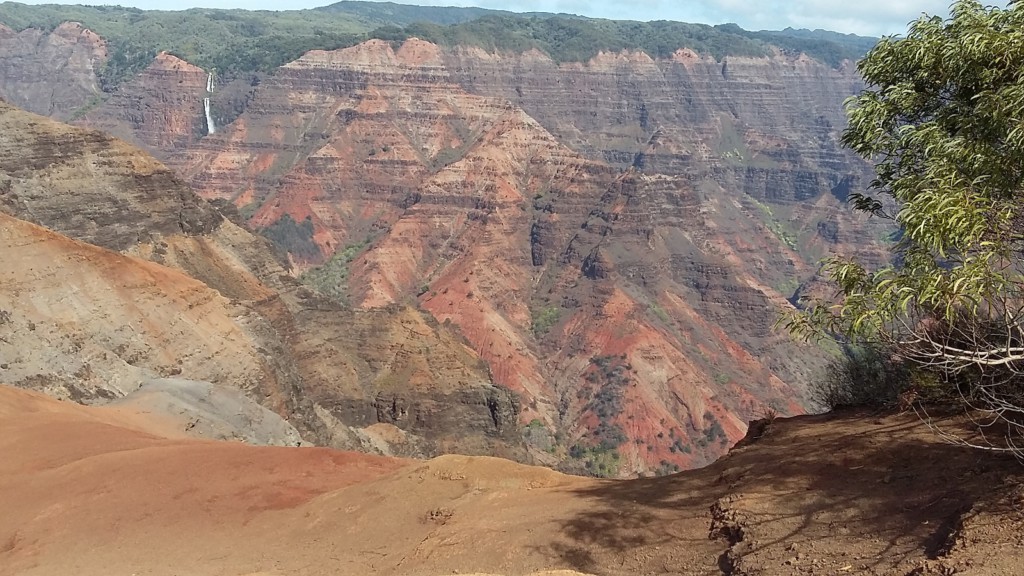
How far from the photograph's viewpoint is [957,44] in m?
11.3

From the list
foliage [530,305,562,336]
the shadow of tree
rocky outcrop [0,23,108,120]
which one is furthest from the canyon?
the shadow of tree

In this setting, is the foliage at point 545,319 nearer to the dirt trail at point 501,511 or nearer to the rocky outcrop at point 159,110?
the dirt trail at point 501,511

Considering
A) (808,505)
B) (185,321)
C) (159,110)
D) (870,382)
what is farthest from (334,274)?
(808,505)

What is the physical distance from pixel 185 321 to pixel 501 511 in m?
26.0

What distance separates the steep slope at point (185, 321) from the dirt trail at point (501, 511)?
1127 cm

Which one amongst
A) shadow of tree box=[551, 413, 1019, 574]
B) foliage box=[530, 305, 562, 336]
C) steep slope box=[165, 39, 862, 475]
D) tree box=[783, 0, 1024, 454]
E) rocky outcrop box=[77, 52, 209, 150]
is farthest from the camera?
rocky outcrop box=[77, 52, 209, 150]

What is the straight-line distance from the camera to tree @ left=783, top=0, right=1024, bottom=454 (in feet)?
31.1

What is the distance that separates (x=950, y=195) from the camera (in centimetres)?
962

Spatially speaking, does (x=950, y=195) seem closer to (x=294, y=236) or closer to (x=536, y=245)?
(x=536, y=245)

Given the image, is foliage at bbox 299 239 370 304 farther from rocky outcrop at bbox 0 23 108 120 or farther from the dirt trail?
rocky outcrop at bbox 0 23 108 120

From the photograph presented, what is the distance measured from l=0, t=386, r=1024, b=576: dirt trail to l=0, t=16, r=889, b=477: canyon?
13427mm

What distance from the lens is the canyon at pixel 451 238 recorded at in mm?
44750

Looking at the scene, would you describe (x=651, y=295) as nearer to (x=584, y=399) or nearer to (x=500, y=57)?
(x=584, y=399)

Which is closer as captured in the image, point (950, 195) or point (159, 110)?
point (950, 195)
